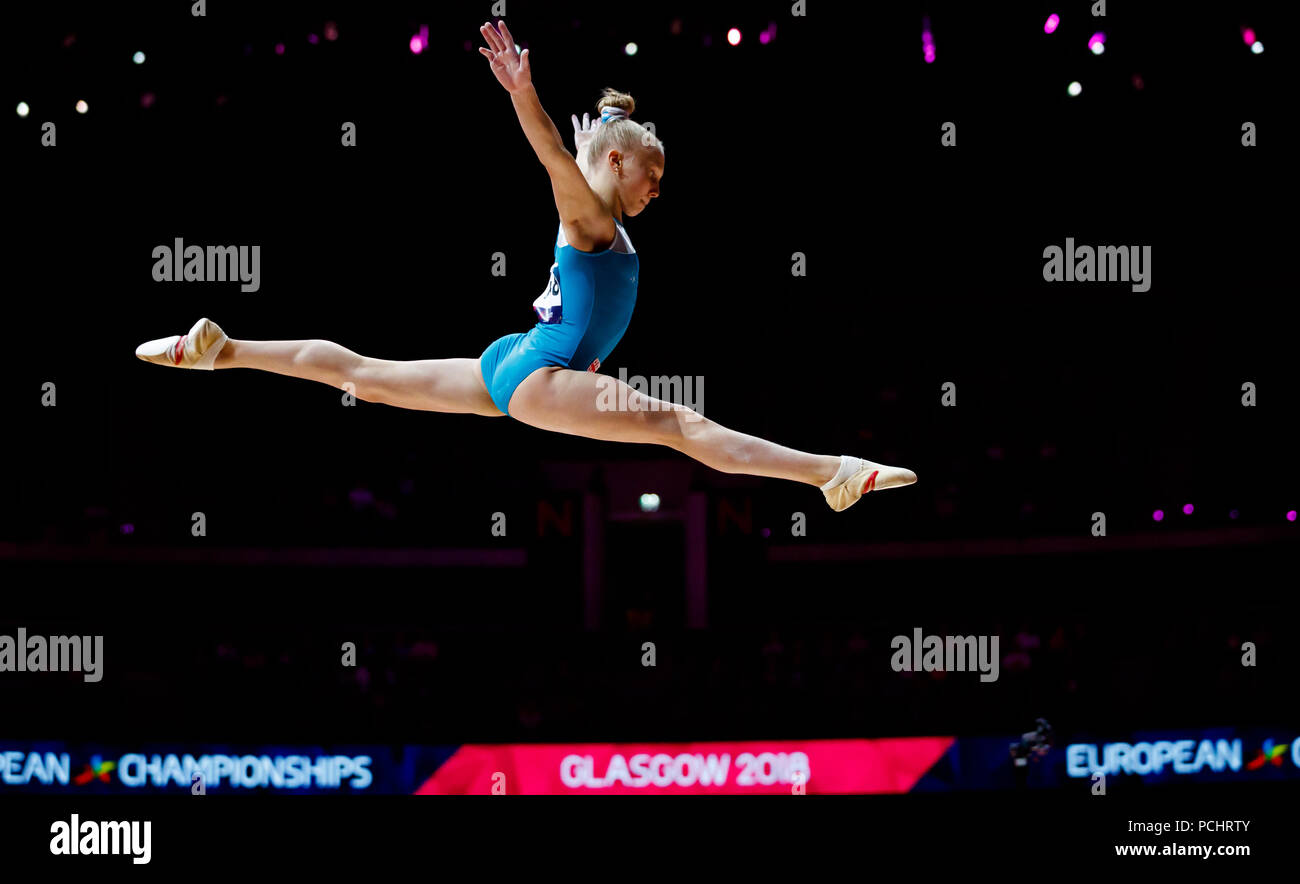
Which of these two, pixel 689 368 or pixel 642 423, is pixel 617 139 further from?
pixel 689 368

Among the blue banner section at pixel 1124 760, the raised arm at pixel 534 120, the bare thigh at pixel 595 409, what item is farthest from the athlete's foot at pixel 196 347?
the blue banner section at pixel 1124 760

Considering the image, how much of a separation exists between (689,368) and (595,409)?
9955 millimetres

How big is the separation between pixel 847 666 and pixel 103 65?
6888mm

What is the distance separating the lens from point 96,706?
353 inches

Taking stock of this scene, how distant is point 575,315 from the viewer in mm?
4215

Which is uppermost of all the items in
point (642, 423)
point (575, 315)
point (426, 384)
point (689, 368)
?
point (689, 368)

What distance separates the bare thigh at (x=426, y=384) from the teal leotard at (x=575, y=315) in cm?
9

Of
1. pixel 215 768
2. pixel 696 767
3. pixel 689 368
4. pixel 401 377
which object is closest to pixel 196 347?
pixel 401 377

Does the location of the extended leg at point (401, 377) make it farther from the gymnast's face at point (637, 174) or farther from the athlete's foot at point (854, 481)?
the athlete's foot at point (854, 481)

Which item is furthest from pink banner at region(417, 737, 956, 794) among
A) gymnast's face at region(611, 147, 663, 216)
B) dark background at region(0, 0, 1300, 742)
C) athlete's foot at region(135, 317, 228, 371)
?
gymnast's face at region(611, 147, 663, 216)

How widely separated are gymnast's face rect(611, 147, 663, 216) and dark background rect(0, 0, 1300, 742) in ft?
14.2
